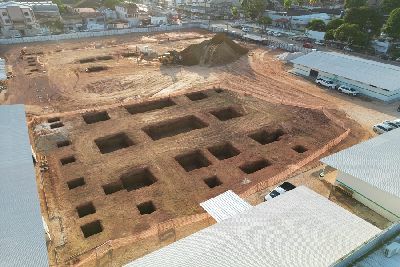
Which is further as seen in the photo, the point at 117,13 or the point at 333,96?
the point at 117,13

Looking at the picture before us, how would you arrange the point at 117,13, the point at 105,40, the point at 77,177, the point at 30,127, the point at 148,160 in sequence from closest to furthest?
the point at 77,177 → the point at 148,160 → the point at 30,127 → the point at 105,40 → the point at 117,13

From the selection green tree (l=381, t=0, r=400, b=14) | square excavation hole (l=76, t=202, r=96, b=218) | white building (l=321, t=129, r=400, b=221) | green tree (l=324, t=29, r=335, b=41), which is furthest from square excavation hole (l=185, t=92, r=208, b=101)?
green tree (l=381, t=0, r=400, b=14)

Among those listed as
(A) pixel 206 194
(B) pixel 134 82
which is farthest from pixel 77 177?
(B) pixel 134 82

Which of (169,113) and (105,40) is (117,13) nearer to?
(105,40)

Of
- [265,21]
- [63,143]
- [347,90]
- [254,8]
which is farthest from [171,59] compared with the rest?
[254,8]

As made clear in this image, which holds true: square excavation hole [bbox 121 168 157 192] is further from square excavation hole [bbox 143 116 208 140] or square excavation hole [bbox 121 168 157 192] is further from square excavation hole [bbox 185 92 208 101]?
square excavation hole [bbox 185 92 208 101]

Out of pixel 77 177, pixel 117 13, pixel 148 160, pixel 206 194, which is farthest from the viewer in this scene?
pixel 117 13

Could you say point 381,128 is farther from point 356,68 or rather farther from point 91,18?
point 91,18
